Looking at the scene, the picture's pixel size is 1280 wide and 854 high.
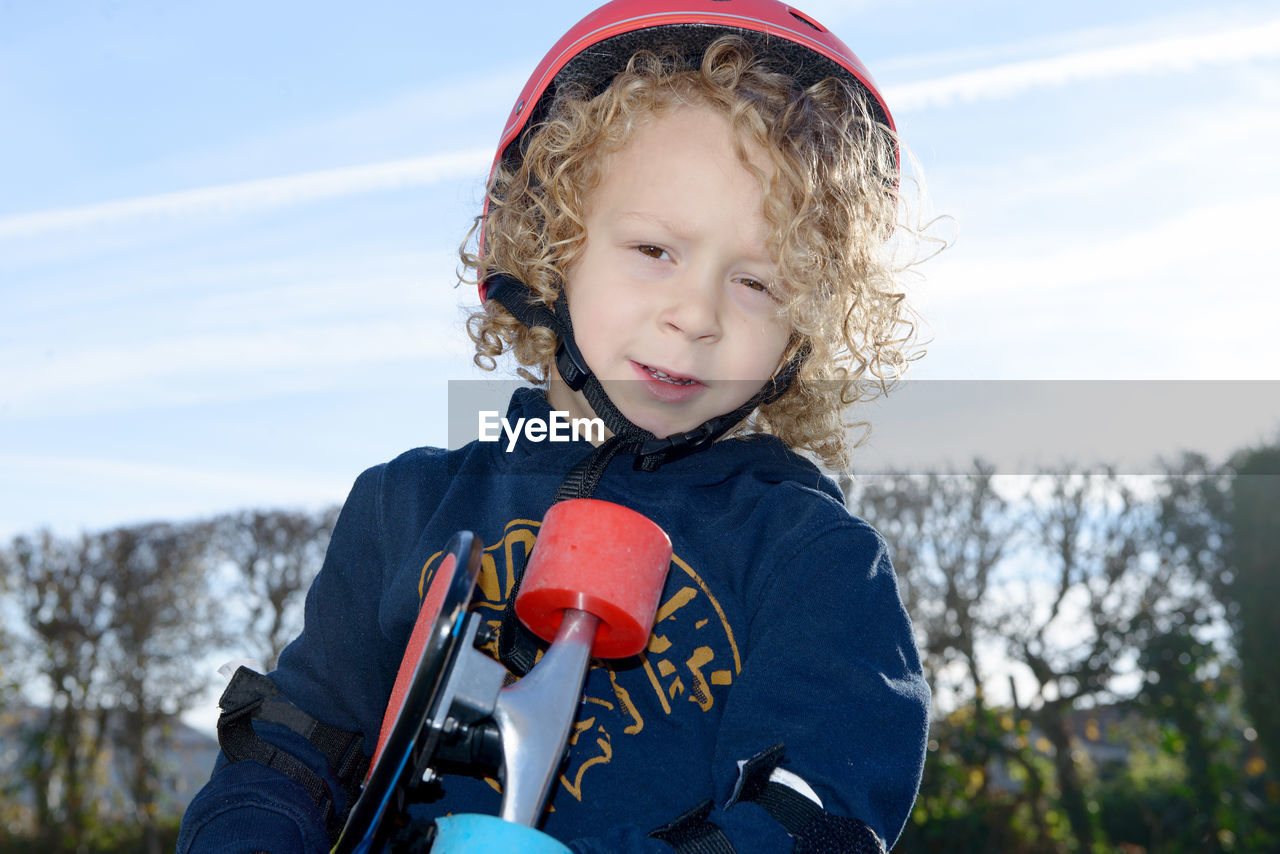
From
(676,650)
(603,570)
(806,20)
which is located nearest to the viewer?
(603,570)

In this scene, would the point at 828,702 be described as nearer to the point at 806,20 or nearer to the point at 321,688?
the point at 321,688

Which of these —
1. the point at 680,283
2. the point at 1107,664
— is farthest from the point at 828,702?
the point at 1107,664

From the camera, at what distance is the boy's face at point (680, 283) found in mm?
2131

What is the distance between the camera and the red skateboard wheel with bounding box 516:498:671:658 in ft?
5.53

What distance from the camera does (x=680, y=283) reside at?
2113 mm

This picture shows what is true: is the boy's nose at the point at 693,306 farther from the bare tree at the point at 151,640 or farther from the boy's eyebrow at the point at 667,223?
the bare tree at the point at 151,640

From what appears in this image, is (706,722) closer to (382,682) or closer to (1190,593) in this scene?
(382,682)

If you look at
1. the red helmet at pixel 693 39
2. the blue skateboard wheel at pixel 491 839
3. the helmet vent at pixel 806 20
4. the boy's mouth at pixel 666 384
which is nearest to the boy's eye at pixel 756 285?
the boy's mouth at pixel 666 384

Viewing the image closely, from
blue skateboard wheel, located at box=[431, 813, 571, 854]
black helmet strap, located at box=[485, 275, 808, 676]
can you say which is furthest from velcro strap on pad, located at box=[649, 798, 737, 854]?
black helmet strap, located at box=[485, 275, 808, 676]

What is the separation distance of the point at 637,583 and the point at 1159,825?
10.3 m

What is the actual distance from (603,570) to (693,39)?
4.85 feet

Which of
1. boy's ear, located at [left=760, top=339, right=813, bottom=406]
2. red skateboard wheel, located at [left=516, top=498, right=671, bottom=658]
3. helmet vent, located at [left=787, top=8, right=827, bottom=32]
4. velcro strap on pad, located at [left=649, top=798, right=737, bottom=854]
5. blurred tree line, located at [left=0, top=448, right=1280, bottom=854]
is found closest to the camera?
velcro strap on pad, located at [left=649, top=798, right=737, bottom=854]

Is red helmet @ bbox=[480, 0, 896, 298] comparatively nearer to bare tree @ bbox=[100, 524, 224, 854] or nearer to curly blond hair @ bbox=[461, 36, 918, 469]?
curly blond hair @ bbox=[461, 36, 918, 469]

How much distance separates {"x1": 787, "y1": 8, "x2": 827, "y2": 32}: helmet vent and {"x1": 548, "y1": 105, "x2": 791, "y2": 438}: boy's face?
19.6 inches
